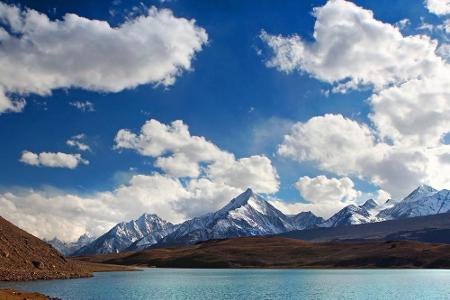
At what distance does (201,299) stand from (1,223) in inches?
3700

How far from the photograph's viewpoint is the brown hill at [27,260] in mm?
140375

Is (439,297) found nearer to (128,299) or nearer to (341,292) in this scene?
(341,292)

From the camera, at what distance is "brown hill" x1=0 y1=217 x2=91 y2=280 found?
14038cm

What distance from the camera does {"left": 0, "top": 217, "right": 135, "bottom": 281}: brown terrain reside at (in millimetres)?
140250

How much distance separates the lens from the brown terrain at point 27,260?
14025 centimetres

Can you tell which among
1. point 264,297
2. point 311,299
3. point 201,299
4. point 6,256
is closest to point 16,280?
point 6,256

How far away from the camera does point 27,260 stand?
497 feet

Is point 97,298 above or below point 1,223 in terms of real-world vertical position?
below

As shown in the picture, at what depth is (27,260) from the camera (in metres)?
152

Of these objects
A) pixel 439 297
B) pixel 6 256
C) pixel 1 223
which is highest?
pixel 1 223

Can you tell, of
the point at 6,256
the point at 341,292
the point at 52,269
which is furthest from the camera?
the point at 52,269

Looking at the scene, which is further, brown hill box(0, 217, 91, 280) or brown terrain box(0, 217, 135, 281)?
brown hill box(0, 217, 91, 280)

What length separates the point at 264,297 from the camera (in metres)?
101

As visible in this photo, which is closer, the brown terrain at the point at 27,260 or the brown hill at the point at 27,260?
the brown terrain at the point at 27,260
